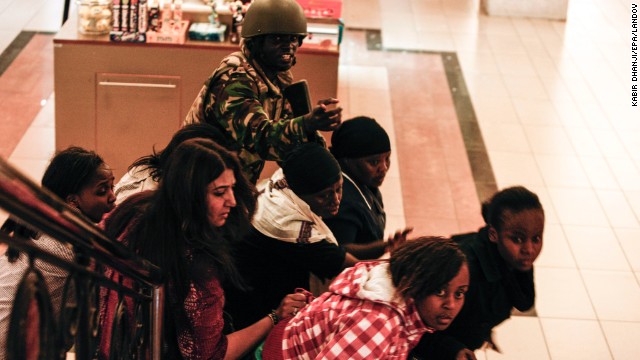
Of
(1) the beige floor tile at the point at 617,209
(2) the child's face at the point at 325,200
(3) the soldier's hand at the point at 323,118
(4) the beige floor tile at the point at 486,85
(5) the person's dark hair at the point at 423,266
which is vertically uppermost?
(3) the soldier's hand at the point at 323,118

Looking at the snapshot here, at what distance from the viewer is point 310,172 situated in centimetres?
286

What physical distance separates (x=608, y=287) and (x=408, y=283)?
10.8ft

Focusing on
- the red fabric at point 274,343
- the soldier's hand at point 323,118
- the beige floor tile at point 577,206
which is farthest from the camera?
the beige floor tile at point 577,206

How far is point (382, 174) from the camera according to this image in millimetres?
3404

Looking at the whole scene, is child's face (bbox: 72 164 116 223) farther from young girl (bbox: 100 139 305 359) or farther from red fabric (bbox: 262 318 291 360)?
red fabric (bbox: 262 318 291 360)

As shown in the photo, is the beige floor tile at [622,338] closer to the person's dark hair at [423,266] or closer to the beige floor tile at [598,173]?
the beige floor tile at [598,173]

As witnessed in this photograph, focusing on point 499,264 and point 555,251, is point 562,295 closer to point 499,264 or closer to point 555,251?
point 555,251

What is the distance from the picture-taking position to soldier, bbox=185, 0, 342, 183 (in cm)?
335

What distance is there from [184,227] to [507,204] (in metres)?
1.18

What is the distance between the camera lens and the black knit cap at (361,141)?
3350mm

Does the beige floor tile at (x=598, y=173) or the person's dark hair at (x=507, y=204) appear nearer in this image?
the person's dark hair at (x=507, y=204)

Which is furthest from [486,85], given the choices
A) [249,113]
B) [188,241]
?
[188,241]

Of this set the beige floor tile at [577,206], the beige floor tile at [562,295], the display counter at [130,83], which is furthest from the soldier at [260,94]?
the beige floor tile at [577,206]

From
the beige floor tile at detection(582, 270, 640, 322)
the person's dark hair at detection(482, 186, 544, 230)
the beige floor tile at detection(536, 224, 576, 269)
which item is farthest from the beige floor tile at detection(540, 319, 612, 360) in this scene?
the person's dark hair at detection(482, 186, 544, 230)
